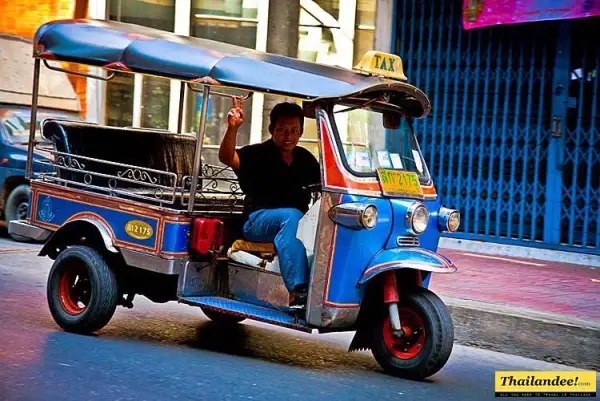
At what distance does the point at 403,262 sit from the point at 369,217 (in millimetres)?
332

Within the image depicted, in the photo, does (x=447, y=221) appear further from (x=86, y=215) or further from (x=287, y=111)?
(x=86, y=215)

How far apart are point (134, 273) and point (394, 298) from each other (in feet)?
6.40

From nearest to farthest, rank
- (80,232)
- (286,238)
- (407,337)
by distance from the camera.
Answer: (407,337)
(286,238)
(80,232)

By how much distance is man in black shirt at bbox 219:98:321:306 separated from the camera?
6289 mm

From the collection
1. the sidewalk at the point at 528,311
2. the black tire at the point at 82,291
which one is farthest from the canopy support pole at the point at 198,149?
the sidewalk at the point at 528,311

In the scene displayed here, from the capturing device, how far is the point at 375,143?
625 cm

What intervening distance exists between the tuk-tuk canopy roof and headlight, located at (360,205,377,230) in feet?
2.34

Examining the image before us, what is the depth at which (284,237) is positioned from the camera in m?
6.14

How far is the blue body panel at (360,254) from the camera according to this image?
5.85 meters

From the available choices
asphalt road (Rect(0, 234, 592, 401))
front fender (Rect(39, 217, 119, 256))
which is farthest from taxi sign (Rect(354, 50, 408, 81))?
front fender (Rect(39, 217, 119, 256))

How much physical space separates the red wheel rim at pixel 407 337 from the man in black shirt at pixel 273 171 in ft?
2.93

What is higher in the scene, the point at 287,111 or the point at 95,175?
the point at 287,111

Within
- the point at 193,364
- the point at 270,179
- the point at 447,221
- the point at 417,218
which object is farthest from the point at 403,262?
the point at 193,364

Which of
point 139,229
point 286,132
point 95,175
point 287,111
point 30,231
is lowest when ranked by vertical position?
point 30,231
